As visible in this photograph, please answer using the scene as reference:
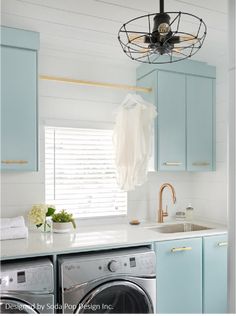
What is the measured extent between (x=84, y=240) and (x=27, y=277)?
1.63 feet

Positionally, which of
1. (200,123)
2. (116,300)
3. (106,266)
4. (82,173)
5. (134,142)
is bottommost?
(116,300)

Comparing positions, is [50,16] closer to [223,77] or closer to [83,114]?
[83,114]

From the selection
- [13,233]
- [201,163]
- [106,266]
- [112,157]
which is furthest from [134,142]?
[13,233]

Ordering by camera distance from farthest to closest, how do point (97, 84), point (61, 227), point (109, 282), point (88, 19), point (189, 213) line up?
point (189, 213)
point (97, 84)
point (61, 227)
point (88, 19)
point (109, 282)

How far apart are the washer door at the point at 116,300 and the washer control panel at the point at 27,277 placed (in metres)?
0.27

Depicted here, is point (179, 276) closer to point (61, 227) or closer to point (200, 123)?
point (61, 227)

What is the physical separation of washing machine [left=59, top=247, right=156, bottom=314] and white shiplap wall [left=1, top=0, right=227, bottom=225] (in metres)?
0.86

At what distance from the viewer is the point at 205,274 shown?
97.6 inches

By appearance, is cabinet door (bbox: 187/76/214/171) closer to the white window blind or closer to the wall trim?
the white window blind

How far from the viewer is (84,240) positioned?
219 cm

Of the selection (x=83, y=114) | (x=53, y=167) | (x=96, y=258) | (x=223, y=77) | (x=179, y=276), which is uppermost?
(x=223, y=77)

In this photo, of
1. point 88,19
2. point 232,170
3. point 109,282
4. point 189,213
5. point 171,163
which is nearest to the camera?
point 232,170

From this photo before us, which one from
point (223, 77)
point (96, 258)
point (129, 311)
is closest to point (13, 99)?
point (96, 258)

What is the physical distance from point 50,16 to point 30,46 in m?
0.29
